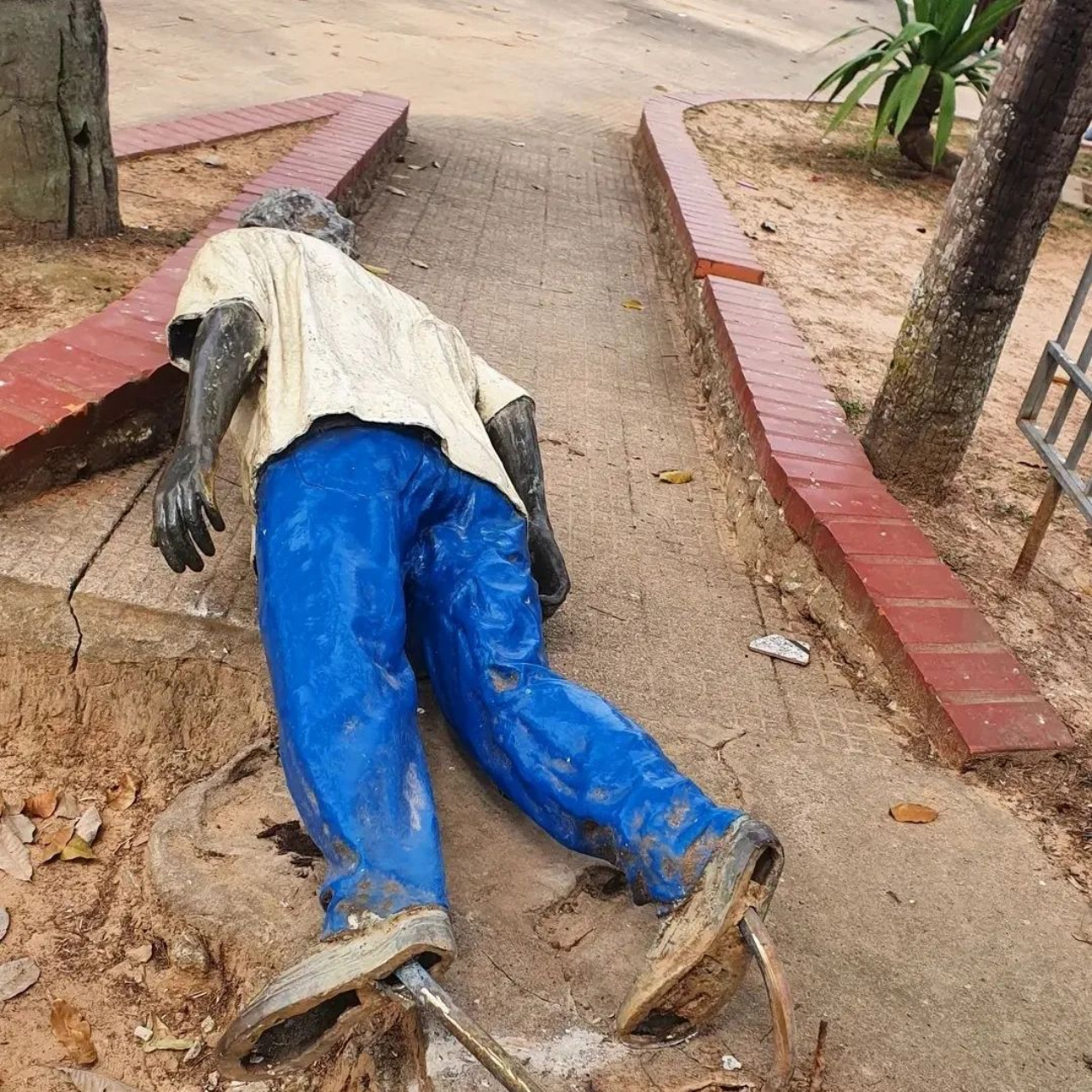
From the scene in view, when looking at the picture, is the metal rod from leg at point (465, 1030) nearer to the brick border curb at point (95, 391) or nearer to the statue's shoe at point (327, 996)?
the statue's shoe at point (327, 996)

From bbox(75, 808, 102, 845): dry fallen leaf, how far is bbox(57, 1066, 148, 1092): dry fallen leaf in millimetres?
523

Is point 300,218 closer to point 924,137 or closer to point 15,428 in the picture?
point 15,428

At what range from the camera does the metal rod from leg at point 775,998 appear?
1623 mm

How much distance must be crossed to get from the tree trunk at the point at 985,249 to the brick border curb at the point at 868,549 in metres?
0.20

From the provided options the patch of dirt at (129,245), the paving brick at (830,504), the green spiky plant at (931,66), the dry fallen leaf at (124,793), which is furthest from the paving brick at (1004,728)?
the green spiky plant at (931,66)

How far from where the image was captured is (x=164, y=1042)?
190 centimetres

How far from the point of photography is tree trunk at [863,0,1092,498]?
9.71 ft

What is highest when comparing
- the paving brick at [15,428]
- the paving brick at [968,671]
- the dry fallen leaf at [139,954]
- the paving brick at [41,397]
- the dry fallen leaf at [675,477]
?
the paving brick at [41,397]

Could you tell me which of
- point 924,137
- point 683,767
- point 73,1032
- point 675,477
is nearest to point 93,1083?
point 73,1032

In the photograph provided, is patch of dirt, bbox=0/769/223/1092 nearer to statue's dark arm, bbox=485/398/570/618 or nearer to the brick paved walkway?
the brick paved walkway

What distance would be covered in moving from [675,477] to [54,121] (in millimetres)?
2197

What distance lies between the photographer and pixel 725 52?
11156 millimetres

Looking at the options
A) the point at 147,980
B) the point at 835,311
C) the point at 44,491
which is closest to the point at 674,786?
the point at 147,980

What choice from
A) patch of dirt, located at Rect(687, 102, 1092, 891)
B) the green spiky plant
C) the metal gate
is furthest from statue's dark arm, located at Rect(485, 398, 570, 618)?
the green spiky plant
